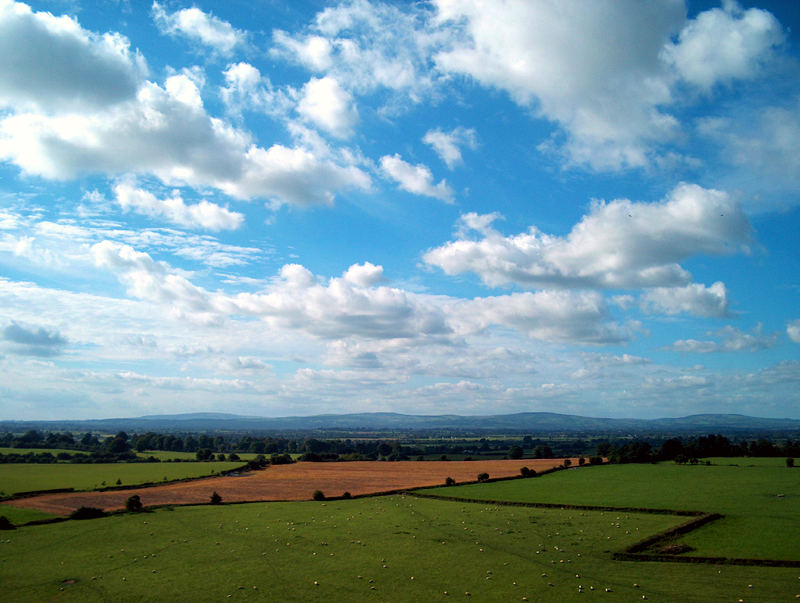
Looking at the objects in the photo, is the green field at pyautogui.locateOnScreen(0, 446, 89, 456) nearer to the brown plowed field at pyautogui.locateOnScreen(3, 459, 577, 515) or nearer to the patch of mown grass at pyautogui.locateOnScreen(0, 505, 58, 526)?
the brown plowed field at pyautogui.locateOnScreen(3, 459, 577, 515)

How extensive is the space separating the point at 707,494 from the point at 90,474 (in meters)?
99.3

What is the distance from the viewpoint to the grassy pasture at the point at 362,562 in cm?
2498

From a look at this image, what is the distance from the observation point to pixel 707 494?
52.7m

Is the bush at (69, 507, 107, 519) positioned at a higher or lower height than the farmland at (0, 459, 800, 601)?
lower

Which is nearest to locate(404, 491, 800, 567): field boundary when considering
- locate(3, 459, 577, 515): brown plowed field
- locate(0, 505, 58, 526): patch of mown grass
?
locate(3, 459, 577, 515): brown plowed field

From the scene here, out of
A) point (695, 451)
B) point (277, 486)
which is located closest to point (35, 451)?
point (277, 486)

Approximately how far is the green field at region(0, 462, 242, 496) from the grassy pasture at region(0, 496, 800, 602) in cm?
3876

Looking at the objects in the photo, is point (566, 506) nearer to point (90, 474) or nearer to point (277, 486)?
point (277, 486)

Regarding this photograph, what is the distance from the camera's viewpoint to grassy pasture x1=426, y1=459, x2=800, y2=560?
32.4 m

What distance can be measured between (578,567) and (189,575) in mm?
21729

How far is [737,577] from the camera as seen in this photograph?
25719 millimetres

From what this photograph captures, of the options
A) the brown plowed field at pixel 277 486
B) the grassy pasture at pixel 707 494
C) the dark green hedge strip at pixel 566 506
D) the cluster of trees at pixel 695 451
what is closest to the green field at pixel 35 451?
the brown plowed field at pixel 277 486

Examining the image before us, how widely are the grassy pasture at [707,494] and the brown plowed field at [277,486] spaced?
12.5 metres

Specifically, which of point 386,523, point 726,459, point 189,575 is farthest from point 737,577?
point 726,459
